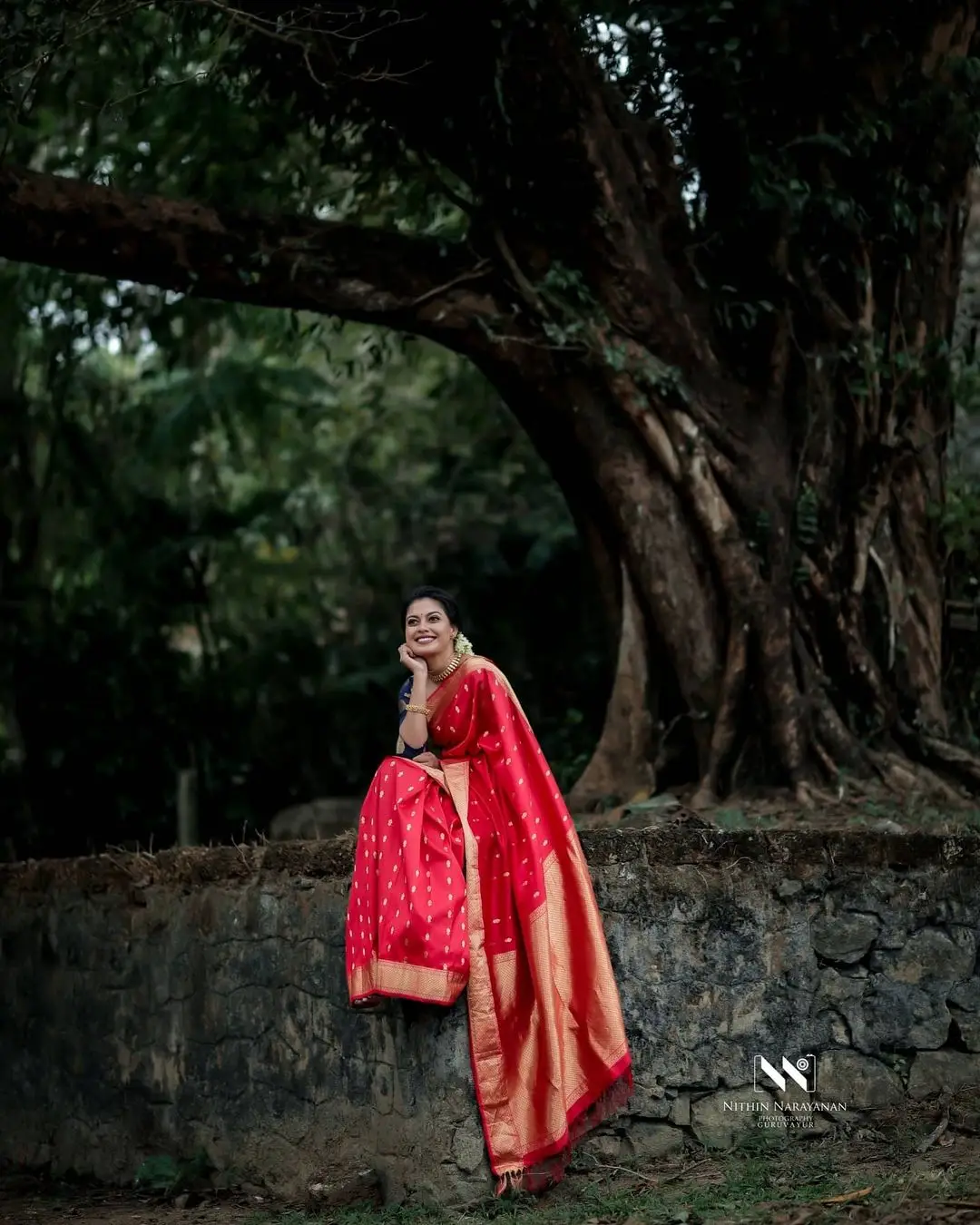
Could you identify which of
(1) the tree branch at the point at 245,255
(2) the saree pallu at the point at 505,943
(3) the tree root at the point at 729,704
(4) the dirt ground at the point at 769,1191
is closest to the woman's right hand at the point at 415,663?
(2) the saree pallu at the point at 505,943

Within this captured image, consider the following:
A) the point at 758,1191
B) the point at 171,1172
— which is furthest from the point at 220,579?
the point at 758,1191

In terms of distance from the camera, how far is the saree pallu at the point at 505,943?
433 centimetres

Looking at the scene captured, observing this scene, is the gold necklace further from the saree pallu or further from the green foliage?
the green foliage

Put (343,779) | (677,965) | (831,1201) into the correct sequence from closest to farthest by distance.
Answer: (831,1201) < (677,965) < (343,779)

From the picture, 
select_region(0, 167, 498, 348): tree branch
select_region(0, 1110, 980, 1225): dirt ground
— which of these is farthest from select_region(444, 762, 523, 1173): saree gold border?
select_region(0, 167, 498, 348): tree branch

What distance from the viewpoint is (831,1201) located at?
4.00 m

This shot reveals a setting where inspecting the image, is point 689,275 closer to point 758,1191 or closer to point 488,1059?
point 488,1059

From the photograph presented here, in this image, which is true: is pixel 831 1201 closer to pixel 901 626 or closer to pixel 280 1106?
pixel 280 1106

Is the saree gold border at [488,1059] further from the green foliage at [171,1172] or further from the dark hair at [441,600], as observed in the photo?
the green foliage at [171,1172]

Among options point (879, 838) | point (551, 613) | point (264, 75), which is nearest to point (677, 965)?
point (879, 838)

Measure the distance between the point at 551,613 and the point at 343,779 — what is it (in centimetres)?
183

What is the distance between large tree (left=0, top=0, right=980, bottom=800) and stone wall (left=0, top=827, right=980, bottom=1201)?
1.43 meters
